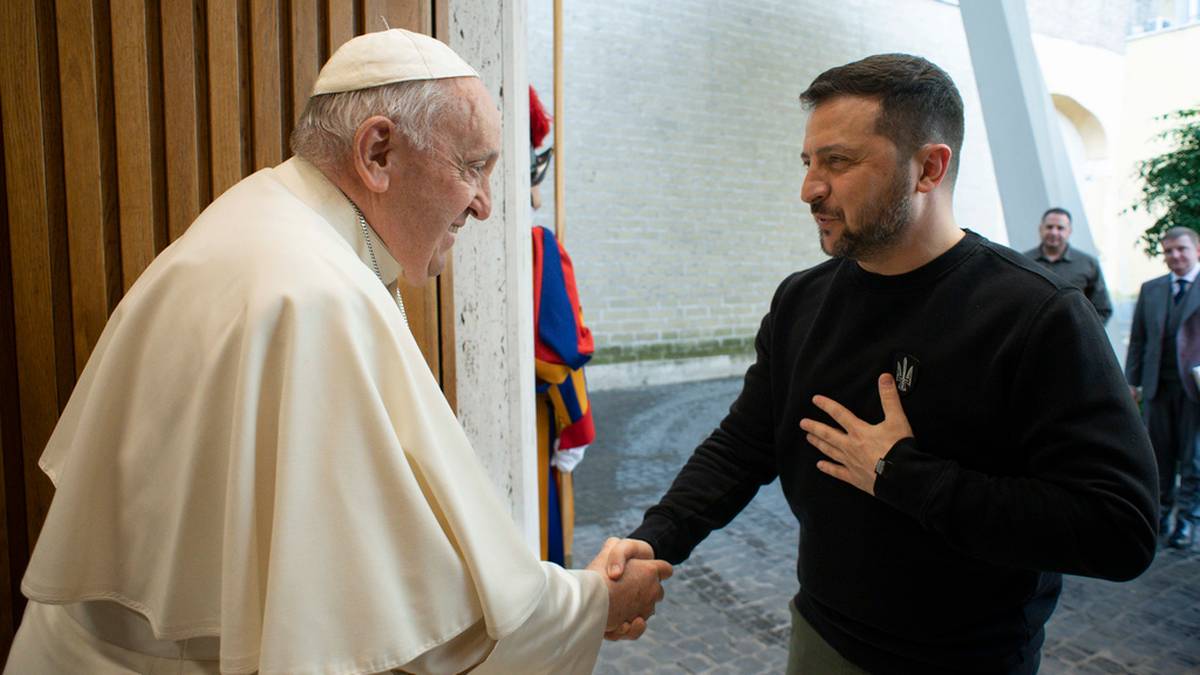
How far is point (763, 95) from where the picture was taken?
39.8ft

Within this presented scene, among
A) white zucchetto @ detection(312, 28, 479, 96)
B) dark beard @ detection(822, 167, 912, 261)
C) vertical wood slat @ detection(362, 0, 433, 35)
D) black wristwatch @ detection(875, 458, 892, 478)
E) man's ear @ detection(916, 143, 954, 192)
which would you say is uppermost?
vertical wood slat @ detection(362, 0, 433, 35)

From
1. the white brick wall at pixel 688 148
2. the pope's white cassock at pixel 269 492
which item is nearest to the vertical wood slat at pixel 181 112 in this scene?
the pope's white cassock at pixel 269 492

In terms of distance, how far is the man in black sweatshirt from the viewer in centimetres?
134

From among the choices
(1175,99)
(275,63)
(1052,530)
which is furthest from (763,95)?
(1052,530)

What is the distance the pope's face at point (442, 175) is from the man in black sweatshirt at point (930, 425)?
0.64 m

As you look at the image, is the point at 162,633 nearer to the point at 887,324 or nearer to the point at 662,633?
the point at 887,324

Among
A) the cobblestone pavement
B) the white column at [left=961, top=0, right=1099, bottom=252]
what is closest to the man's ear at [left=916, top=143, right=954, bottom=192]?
the cobblestone pavement

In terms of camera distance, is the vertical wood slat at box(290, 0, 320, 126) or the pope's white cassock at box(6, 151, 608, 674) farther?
the vertical wood slat at box(290, 0, 320, 126)

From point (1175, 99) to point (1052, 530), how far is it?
18.2 metres

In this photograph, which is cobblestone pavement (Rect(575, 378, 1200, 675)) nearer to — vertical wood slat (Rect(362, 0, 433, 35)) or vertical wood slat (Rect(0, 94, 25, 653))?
vertical wood slat (Rect(0, 94, 25, 653))

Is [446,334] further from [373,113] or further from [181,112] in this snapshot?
[373,113]

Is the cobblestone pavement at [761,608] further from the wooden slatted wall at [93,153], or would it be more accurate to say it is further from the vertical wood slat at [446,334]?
the wooden slatted wall at [93,153]

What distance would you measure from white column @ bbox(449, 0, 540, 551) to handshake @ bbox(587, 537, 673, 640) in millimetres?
1135

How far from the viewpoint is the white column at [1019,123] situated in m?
7.27
